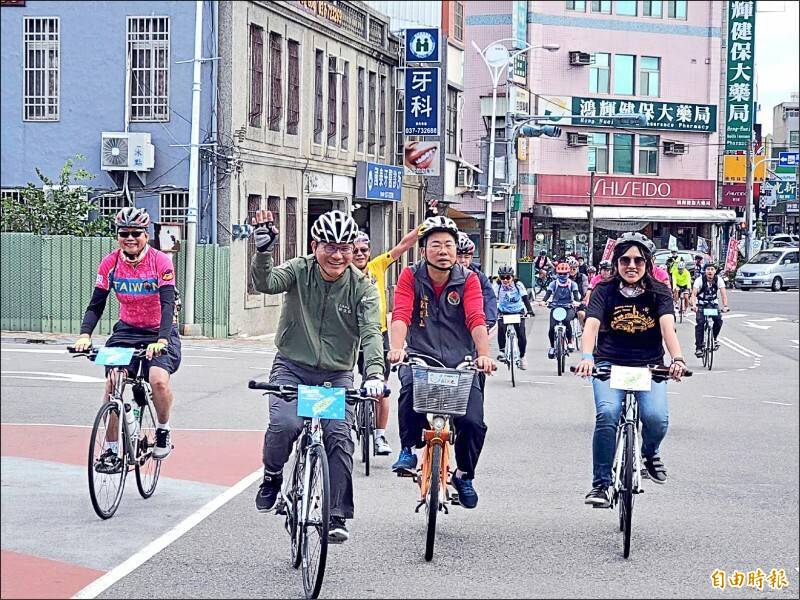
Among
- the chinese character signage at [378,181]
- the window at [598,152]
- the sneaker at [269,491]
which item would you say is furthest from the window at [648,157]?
the sneaker at [269,491]

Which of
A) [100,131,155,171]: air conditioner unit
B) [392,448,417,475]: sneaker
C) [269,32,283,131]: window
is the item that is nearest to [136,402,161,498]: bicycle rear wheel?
[392,448,417,475]: sneaker

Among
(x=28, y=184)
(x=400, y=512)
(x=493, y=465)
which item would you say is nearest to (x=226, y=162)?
(x=28, y=184)

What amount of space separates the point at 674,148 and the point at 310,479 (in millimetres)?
54804

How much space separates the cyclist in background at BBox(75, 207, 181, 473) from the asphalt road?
0.79 metres

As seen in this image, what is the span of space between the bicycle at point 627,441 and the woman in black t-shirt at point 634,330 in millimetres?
64

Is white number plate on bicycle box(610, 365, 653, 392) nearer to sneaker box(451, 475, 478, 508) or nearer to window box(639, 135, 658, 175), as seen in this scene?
sneaker box(451, 475, 478, 508)

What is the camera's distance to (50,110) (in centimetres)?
1678

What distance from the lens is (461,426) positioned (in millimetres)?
7406

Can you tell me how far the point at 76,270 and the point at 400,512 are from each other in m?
16.8

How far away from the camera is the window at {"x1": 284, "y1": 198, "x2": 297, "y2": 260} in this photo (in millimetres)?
27438

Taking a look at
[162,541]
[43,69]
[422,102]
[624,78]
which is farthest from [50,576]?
[624,78]

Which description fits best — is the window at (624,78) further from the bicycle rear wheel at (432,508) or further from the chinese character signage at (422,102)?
the bicycle rear wheel at (432,508)

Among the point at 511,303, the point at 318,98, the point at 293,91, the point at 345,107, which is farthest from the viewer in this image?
the point at 345,107

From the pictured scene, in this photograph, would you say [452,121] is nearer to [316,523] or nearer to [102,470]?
[102,470]
